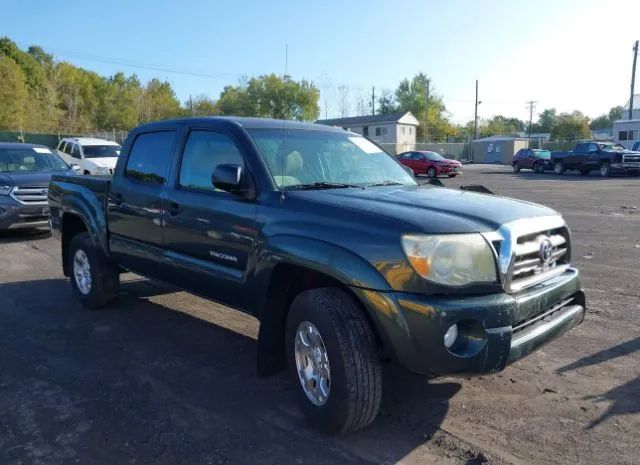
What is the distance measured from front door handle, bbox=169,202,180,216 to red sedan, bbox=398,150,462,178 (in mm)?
28851

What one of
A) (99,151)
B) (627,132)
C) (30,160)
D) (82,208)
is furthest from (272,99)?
(82,208)

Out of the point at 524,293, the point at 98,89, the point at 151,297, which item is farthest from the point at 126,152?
the point at 98,89

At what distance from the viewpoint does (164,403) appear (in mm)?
3865

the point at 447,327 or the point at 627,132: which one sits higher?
the point at 627,132

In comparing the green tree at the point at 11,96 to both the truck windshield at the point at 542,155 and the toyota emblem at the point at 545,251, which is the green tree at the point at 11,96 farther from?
the toyota emblem at the point at 545,251

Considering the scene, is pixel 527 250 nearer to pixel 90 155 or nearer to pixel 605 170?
pixel 90 155

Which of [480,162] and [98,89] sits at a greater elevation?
[98,89]

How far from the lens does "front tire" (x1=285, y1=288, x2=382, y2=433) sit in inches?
124

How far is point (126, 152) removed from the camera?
18.0 feet

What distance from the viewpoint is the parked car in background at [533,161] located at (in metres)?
36.2

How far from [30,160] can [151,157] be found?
310 inches

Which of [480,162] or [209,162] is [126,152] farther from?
[480,162]

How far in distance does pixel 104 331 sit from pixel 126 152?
5.65ft

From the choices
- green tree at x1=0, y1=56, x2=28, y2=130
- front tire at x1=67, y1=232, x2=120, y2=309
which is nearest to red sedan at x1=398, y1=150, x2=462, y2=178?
front tire at x1=67, y1=232, x2=120, y2=309
